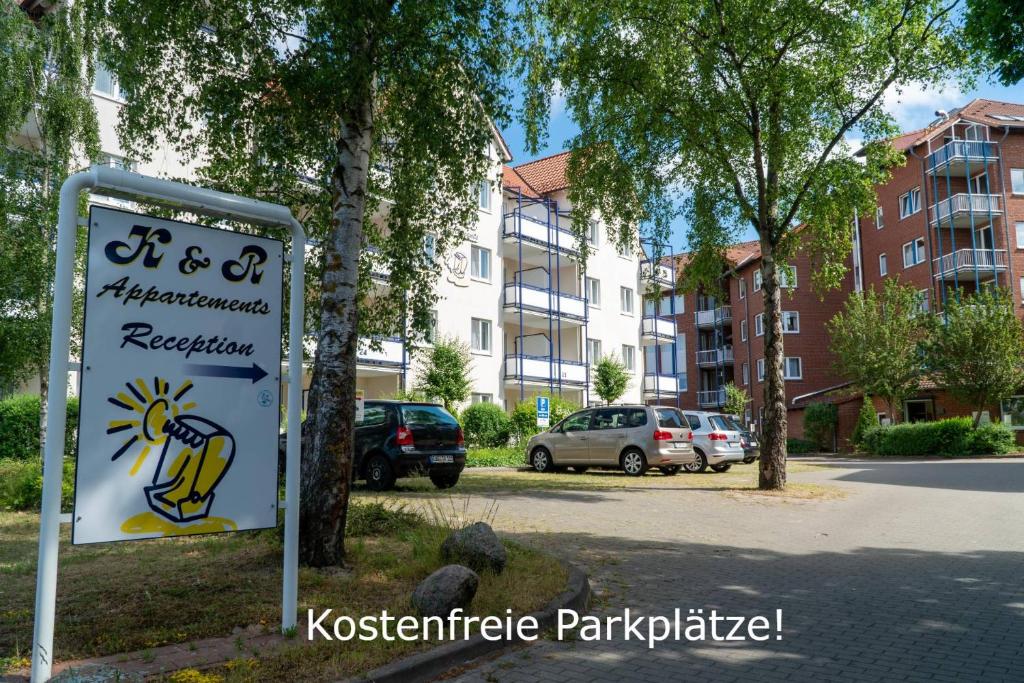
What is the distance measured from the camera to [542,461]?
21859mm

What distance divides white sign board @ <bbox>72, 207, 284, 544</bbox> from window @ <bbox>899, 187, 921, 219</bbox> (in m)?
47.3

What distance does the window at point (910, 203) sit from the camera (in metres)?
45.3

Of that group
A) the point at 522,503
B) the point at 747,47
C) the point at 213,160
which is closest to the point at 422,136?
the point at 213,160

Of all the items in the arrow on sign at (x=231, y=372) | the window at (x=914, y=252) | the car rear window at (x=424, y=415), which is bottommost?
the car rear window at (x=424, y=415)

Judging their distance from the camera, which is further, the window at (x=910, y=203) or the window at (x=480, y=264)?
the window at (x=910, y=203)

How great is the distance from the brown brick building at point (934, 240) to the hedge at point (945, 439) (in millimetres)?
4775

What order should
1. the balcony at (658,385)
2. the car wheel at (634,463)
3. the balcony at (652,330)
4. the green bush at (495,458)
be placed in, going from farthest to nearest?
the balcony at (658,385) → the balcony at (652,330) → the green bush at (495,458) → the car wheel at (634,463)

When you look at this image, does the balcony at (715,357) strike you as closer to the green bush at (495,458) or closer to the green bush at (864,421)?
the green bush at (864,421)

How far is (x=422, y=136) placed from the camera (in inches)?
359

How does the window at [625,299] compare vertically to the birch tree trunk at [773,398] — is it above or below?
above

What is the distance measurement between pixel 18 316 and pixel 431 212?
360 inches

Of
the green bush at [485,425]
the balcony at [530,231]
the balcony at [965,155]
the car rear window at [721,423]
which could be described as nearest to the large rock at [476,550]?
the car rear window at [721,423]

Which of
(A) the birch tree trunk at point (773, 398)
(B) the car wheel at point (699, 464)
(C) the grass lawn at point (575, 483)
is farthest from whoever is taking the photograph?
(B) the car wheel at point (699, 464)

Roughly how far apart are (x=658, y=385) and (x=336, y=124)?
3697cm
